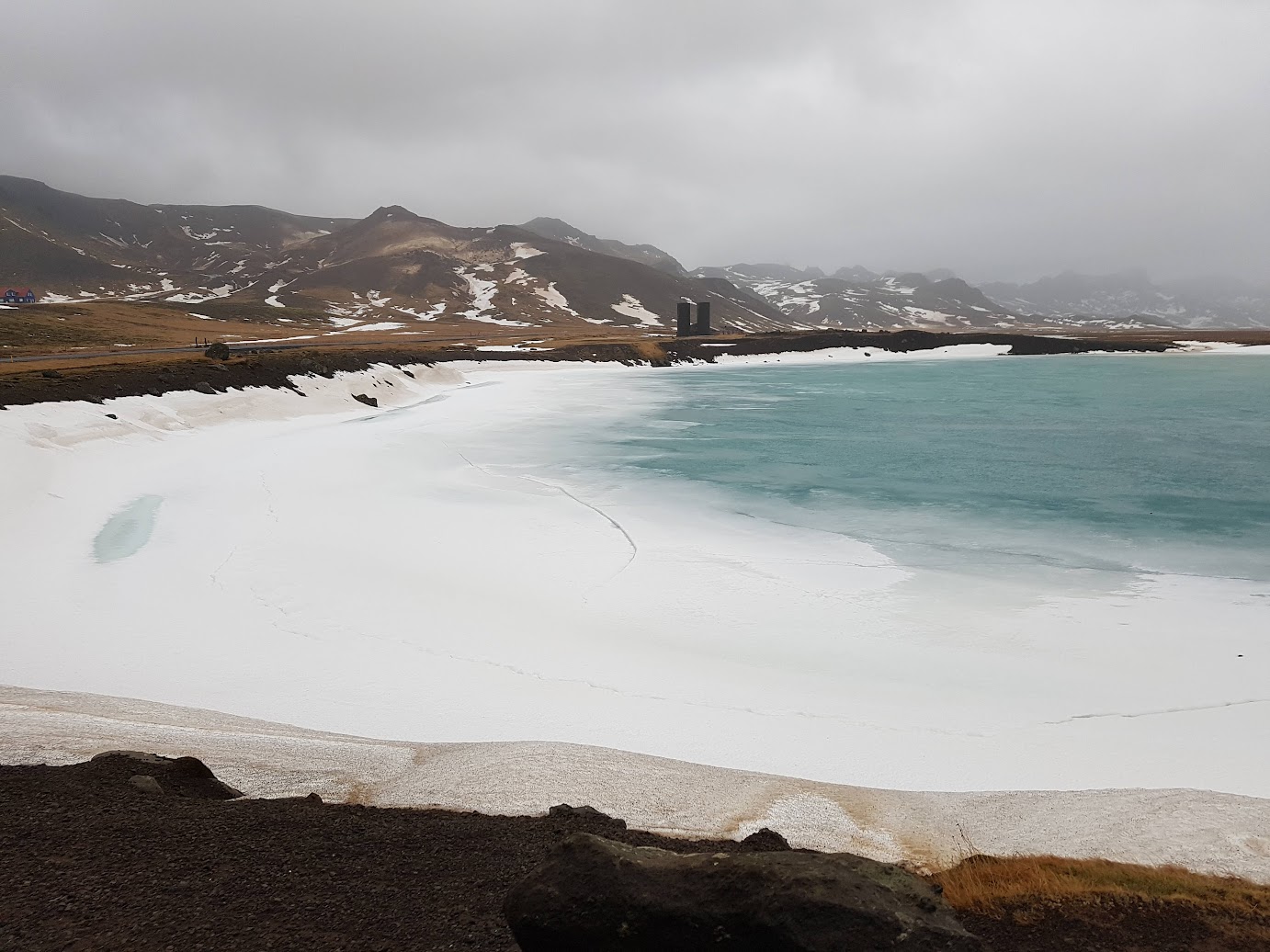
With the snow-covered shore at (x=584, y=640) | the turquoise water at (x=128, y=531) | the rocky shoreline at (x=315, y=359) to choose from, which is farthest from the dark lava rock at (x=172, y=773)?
the rocky shoreline at (x=315, y=359)

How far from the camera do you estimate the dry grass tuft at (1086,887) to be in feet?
19.1

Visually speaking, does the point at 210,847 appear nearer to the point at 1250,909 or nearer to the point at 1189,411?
the point at 1250,909

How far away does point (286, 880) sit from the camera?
589 centimetres

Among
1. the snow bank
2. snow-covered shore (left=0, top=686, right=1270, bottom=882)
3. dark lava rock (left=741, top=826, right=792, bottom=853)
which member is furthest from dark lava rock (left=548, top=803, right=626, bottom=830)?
the snow bank

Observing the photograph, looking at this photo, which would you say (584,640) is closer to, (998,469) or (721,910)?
(721,910)

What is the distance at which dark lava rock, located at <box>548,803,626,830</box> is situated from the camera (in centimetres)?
740

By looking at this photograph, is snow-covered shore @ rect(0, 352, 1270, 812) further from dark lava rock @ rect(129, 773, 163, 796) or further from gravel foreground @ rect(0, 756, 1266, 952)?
gravel foreground @ rect(0, 756, 1266, 952)

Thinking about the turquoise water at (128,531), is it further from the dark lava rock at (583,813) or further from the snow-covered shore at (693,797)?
the dark lava rock at (583,813)

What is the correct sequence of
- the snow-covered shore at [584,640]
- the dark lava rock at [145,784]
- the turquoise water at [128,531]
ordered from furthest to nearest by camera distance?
1. the turquoise water at [128,531]
2. the snow-covered shore at [584,640]
3. the dark lava rock at [145,784]

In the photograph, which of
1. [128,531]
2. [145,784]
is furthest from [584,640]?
[128,531]

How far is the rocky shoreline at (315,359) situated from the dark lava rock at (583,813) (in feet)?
105

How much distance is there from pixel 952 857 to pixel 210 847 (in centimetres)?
646

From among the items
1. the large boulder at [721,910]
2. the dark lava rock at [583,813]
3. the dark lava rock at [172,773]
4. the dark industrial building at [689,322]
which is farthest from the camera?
the dark industrial building at [689,322]

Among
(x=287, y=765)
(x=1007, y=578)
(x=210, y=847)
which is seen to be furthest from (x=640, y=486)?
(x=210, y=847)
